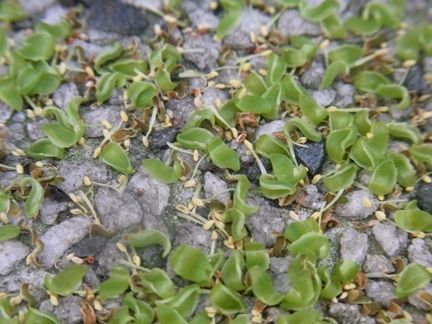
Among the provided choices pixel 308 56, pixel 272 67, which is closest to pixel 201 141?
pixel 272 67

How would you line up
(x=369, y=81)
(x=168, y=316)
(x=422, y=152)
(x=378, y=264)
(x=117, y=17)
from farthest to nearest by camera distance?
(x=117, y=17)
(x=369, y=81)
(x=422, y=152)
(x=378, y=264)
(x=168, y=316)

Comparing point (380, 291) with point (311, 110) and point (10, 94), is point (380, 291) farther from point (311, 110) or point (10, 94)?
point (10, 94)

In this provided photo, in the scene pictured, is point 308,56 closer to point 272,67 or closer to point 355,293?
point 272,67

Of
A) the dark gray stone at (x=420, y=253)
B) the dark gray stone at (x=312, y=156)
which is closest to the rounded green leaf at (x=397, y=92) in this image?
the dark gray stone at (x=312, y=156)

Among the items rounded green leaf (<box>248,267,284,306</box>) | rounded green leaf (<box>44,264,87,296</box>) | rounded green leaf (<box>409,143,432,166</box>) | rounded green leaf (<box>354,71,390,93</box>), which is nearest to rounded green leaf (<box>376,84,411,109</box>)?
rounded green leaf (<box>354,71,390,93</box>)

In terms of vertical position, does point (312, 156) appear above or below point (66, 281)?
above

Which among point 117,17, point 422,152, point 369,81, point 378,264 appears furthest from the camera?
point 117,17

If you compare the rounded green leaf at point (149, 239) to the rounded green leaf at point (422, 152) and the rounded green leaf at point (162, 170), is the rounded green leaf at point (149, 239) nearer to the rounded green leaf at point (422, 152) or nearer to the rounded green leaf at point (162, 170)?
the rounded green leaf at point (162, 170)

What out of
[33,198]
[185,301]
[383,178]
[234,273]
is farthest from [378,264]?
[33,198]
